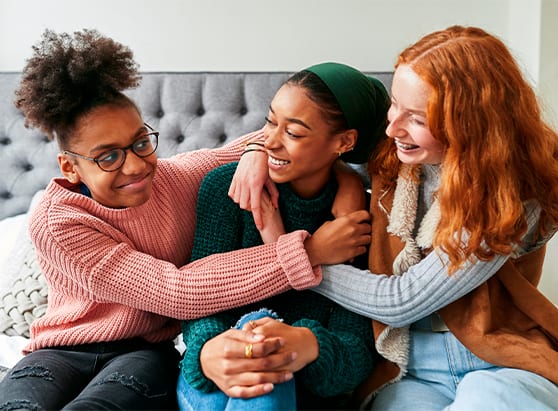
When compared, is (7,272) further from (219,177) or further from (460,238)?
(460,238)

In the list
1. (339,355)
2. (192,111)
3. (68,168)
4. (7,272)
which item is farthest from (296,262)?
(192,111)

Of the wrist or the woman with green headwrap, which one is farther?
the wrist

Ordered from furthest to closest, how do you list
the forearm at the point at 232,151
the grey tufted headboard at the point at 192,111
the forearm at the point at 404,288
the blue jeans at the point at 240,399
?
1. the grey tufted headboard at the point at 192,111
2. the forearm at the point at 232,151
3. the forearm at the point at 404,288
4. the blue jeans at the point at 240,399

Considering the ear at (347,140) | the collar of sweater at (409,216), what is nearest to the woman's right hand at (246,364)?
the collar of sweater at (409,216)

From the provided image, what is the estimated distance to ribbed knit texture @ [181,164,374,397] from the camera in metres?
1.42

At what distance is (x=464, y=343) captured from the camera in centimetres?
Result: 143

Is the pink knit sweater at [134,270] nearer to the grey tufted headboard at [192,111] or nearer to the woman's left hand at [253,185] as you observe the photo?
the woman's left hand at [253,185]

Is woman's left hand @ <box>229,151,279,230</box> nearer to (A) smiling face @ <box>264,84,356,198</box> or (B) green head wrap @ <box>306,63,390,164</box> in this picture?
(A) smiling face @ <box>264,84,356,198</box>

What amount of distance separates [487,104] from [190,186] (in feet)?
2.29

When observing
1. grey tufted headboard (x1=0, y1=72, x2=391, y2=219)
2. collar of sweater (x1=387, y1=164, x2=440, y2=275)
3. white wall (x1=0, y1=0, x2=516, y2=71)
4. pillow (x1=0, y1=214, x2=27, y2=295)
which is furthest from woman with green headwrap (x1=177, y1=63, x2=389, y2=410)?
white wall (x1=0, y1=0, x2=516, y2=71)

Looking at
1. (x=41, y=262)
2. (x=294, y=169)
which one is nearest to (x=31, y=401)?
(x=41, y=262)

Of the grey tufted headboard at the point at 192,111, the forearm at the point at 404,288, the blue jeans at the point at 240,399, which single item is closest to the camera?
the blue jeans at the point at 240,399

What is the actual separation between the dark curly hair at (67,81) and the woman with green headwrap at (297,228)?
31 centimetres

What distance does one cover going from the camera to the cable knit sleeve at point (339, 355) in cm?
138
